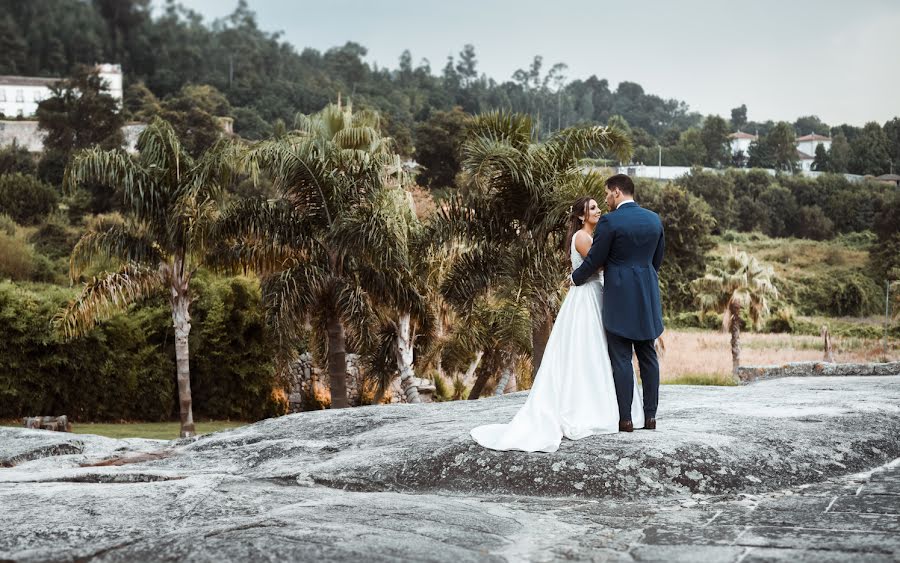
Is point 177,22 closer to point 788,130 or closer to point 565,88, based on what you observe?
point 565,88

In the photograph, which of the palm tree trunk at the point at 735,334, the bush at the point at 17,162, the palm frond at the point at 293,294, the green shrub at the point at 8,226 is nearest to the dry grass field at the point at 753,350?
the palm tree trunk at the point at 735,334

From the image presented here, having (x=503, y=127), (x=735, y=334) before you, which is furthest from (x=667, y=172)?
(x=503, y=127)

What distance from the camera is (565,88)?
146 meters

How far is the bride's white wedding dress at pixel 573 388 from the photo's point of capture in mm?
7578

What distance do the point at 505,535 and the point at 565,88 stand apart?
144851 mm

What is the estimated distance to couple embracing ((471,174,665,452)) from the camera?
298 inches

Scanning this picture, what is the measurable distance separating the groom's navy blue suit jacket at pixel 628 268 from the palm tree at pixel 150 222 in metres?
13.3

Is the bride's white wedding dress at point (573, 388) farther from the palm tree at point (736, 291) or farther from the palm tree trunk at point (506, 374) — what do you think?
the palm tree at point (736, 291)

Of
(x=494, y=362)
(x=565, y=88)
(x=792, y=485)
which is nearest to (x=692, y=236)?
(x=494, y=362)

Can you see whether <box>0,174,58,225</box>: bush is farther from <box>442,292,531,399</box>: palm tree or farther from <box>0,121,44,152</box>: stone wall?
<box>442,292,531,399</box>: palm tree

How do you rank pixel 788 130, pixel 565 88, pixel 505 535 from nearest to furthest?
pixel 505 535 → pixel 788 130 → pixel 565 88

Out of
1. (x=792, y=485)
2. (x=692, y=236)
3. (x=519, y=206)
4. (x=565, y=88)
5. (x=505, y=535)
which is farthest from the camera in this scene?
(x=565, y=88)

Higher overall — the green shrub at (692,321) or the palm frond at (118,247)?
the palm frond at (118,247)

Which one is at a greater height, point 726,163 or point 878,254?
point 726,163
